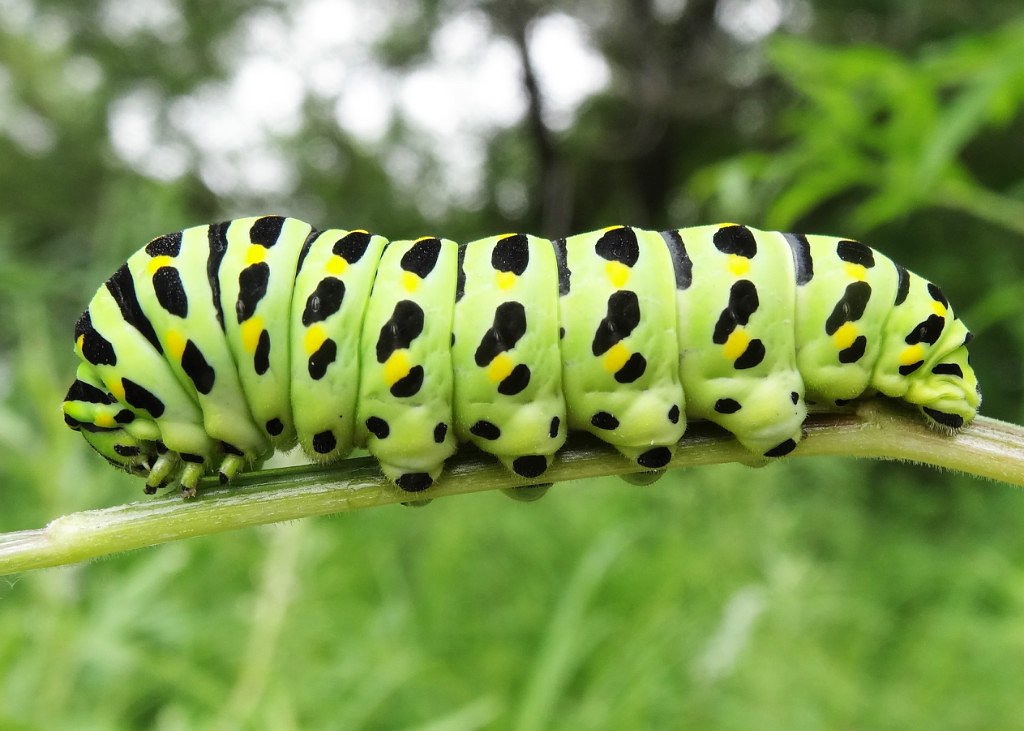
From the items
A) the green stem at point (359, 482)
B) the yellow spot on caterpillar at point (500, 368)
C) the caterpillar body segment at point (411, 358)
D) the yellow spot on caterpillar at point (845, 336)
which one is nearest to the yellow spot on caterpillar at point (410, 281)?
the caterpillar body segment at point (411, 358)

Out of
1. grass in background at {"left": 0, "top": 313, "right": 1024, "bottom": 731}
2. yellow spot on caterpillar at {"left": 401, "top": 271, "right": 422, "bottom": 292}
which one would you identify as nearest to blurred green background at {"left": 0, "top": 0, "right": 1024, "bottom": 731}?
grass in background at {"left": 0, "top": 313, "right": 1024, "bottom": 731}

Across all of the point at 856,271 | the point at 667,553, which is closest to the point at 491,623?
the point at 667,553

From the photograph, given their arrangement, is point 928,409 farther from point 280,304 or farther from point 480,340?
point 280,304

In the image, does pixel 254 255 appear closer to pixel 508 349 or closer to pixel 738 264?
pixel 508 349

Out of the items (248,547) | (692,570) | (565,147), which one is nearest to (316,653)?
(248,547)

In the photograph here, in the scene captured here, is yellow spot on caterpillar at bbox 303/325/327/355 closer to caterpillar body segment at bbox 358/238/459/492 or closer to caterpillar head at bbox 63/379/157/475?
caterpillar body segment at bbox 358/238/459/492
